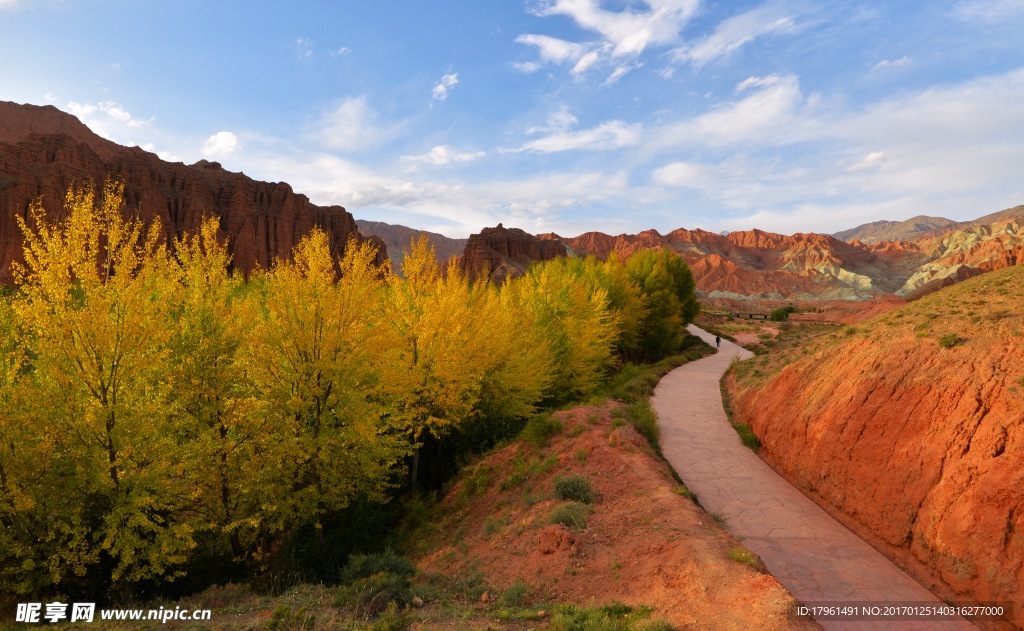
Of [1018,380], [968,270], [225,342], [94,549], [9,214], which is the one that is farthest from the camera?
[968,270]

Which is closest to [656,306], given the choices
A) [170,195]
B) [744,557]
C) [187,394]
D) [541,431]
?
[541,431]

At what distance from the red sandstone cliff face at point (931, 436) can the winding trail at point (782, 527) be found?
69 centimetres

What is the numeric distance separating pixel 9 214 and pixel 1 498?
309 ft

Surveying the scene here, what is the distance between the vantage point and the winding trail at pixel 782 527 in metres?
8.50

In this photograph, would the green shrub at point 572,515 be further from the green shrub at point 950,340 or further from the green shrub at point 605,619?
the green shrub at point 950,340

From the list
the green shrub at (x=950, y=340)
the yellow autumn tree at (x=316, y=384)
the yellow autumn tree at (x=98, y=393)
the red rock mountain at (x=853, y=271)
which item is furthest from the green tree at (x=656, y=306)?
the red rock mountain at (x=853, y=271)

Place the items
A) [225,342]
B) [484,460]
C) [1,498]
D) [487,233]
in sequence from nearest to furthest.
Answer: [1,498]
[225,342]
[484,460]
[487,233]

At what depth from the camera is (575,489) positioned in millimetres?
11891

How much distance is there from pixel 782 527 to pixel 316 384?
11.2 m

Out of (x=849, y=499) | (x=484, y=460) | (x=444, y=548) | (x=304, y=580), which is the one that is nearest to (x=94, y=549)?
(x=304, y=580)

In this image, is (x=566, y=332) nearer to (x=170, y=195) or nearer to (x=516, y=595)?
(x=516, y=595)

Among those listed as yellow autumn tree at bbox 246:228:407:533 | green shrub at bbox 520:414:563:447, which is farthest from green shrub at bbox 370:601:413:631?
green shrub at bbox 520:414:563:447

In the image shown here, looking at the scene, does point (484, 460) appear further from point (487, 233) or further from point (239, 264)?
point (487, 233)

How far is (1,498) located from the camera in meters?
8.09
